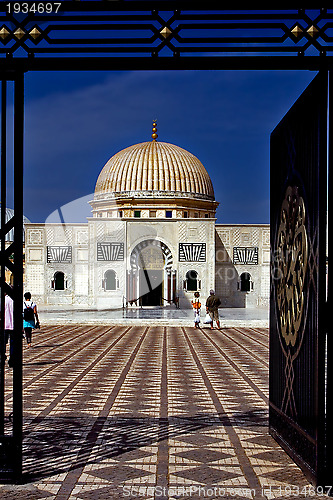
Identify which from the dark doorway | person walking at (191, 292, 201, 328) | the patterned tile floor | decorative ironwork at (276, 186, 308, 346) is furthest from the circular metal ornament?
the dark doorway

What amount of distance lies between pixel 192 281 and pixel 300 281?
24198 mm

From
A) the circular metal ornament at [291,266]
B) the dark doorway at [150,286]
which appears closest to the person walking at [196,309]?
the circular metal ornament at [291,266]

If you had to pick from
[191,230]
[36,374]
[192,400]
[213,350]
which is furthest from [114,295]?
[192,400]

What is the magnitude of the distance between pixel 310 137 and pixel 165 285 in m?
24.3

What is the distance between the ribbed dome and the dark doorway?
4764mm

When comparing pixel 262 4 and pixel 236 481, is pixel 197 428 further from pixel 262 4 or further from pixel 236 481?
pixel 262 4

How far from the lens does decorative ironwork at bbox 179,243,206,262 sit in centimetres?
2777

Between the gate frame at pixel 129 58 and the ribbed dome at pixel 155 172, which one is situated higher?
the ribbed dome at pixel 155 172

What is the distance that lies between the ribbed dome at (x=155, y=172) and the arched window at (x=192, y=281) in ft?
16.8

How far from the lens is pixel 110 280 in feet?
90.6

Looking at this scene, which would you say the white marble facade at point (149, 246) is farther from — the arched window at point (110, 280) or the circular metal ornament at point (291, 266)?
the circular metal ornament at point (291, 266)

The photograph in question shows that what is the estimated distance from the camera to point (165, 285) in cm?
2773

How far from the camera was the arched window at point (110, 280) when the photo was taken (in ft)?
90.2

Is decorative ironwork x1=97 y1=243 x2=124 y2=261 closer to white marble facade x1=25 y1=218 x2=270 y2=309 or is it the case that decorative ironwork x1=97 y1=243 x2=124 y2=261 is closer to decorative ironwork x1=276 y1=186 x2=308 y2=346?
white marble facade x1=25 y1=218 x2=270 y2=309
